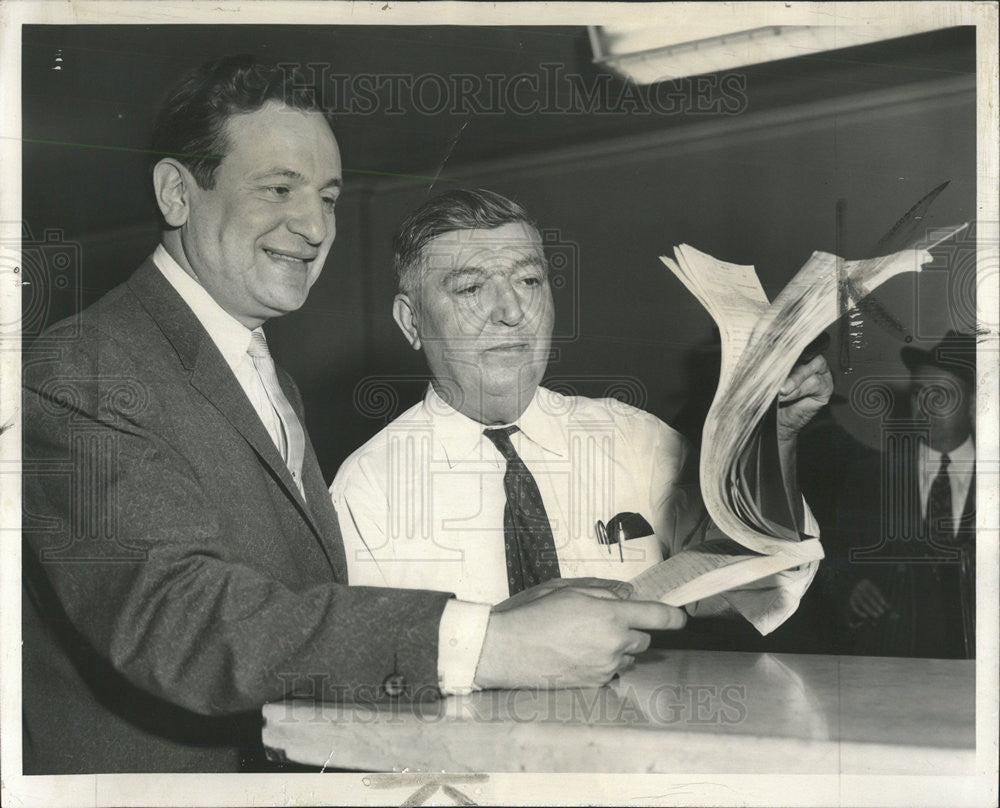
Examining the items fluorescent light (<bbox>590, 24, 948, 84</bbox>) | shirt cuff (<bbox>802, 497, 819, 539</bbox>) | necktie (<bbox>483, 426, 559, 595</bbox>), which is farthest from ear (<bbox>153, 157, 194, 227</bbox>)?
shirt cuff (<bbox>802, 497, 819, 539</bbox>)

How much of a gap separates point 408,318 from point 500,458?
Answer: 314 millimetres

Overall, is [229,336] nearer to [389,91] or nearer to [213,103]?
[213,103]

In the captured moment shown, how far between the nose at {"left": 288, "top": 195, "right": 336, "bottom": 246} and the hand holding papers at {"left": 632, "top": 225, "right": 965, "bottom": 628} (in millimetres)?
647

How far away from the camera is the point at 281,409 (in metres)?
1.89

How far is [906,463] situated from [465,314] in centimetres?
89

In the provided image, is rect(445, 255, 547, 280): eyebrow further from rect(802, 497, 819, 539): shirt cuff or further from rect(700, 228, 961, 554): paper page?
rect(802, 497, 819, 539): shirt cuff

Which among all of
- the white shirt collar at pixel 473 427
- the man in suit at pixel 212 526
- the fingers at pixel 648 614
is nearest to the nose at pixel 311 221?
the man in suit at pixel 212 526

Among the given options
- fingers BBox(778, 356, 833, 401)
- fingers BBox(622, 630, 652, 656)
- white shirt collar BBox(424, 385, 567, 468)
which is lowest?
fingers BBox(622, 630, 652, 656)

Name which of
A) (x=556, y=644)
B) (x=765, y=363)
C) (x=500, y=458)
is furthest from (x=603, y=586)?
(x=765, y=363)

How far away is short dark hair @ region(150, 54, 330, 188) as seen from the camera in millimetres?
1883

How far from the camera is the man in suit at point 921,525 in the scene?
1.95 metres

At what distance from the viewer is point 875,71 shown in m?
1.99

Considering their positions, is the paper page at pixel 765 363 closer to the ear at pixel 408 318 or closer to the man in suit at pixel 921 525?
the man in suit at pixel 921 525

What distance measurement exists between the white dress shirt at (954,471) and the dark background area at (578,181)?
4.7 inches
